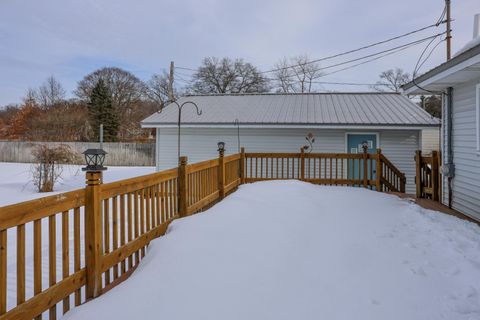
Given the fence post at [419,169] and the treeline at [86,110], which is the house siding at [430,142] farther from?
the treeline at [86,110]

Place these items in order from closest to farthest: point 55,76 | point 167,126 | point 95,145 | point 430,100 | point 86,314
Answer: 1. point 86,314
2. point 167,126
3. point 95,145
4. point 430,100
5. point 55,76

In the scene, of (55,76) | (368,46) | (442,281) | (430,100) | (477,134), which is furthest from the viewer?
(55,76)

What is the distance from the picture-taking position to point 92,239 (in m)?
2.55

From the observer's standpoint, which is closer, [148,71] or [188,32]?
[188,32]

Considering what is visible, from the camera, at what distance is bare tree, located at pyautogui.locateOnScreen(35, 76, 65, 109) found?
33312 millimetres

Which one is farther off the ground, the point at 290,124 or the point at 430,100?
the point at 430,100

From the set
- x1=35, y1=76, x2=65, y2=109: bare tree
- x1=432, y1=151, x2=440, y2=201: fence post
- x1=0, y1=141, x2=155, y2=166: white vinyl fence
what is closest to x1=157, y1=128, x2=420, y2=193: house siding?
x1=432, y1=151, x2=440, y2=201: fence post

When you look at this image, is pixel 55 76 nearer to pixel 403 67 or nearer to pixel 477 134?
pixel 403 67

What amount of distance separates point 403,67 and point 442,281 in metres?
29.1

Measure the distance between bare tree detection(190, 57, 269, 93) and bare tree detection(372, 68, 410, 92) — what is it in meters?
9.69

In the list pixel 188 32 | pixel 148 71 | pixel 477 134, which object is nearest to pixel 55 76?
pixel 148 71

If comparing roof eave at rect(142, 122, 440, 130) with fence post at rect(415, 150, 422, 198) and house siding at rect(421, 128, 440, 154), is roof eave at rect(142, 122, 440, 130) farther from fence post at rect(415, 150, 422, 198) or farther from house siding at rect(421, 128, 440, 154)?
house siding at rect(421, 128, 440, 154)

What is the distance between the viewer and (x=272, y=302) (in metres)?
2.46

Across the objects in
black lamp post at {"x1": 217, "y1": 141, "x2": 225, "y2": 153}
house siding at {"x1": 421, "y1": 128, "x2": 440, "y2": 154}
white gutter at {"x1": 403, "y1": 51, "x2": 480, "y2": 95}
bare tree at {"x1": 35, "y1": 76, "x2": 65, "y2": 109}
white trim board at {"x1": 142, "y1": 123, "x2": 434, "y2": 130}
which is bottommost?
black lamp post at {"x1": 217, "y1": 141, "x2": 225, "y2": 153}
